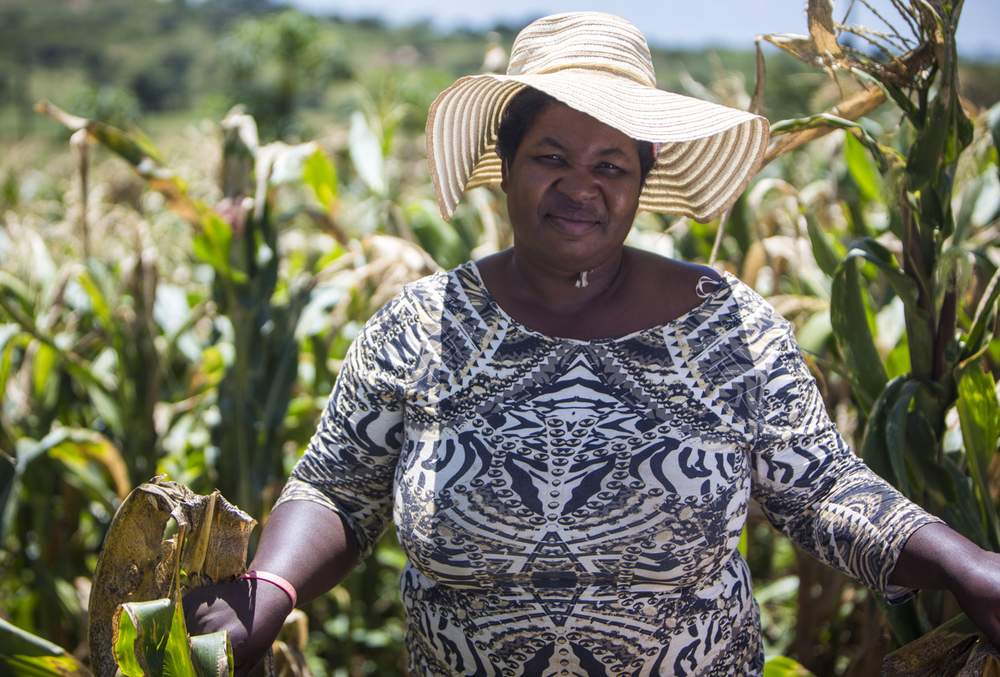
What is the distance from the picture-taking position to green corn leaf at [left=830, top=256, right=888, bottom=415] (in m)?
1.69

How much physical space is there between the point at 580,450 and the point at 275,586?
0.43 meters

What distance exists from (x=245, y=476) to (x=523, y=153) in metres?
1.08

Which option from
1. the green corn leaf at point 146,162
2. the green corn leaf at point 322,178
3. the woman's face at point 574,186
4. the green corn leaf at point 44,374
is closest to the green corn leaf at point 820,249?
the woman's face at point 574,186

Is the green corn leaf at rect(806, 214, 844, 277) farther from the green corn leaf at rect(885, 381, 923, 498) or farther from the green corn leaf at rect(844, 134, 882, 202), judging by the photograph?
the green corn leaf at rect(844, 134, 882, 202)

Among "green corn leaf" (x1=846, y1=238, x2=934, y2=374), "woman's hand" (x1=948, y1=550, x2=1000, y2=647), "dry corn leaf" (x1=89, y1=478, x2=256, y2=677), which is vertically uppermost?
"green corn leaf" (x1=846, y1=238, x2=934, y2=374)

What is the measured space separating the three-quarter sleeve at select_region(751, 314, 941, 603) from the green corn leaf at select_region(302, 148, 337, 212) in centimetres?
157

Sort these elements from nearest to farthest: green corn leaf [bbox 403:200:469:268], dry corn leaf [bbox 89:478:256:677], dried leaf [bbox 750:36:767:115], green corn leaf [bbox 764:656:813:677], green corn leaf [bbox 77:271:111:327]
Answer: dry corn leaf [bbox 89:478:256:677]
dried leaf [bbox 750:36:767:115]
green corn leaf [bbox 764:656:813:677]
green corn leaf [bbox 77:271:111:327]
green corn leaf [bbox 403:200:469:268]

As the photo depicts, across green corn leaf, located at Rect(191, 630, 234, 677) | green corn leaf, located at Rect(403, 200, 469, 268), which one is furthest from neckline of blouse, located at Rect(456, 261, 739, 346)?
green corn leaf, located at Rect(403, 200, 469, 268)

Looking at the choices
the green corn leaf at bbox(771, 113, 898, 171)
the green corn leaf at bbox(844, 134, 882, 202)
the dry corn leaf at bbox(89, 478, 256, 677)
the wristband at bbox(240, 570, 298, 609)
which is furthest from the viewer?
the green corn leaf at bbox(844, 134, 882, 202)

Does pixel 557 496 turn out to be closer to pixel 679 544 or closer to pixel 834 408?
pixel 679 544

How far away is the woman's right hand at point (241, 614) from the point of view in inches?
49.6

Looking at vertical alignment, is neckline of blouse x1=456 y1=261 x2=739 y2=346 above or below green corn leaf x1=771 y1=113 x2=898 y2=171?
below

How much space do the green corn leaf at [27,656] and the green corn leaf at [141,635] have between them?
0.36 metres

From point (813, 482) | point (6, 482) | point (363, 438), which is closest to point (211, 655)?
point (363, 438)
